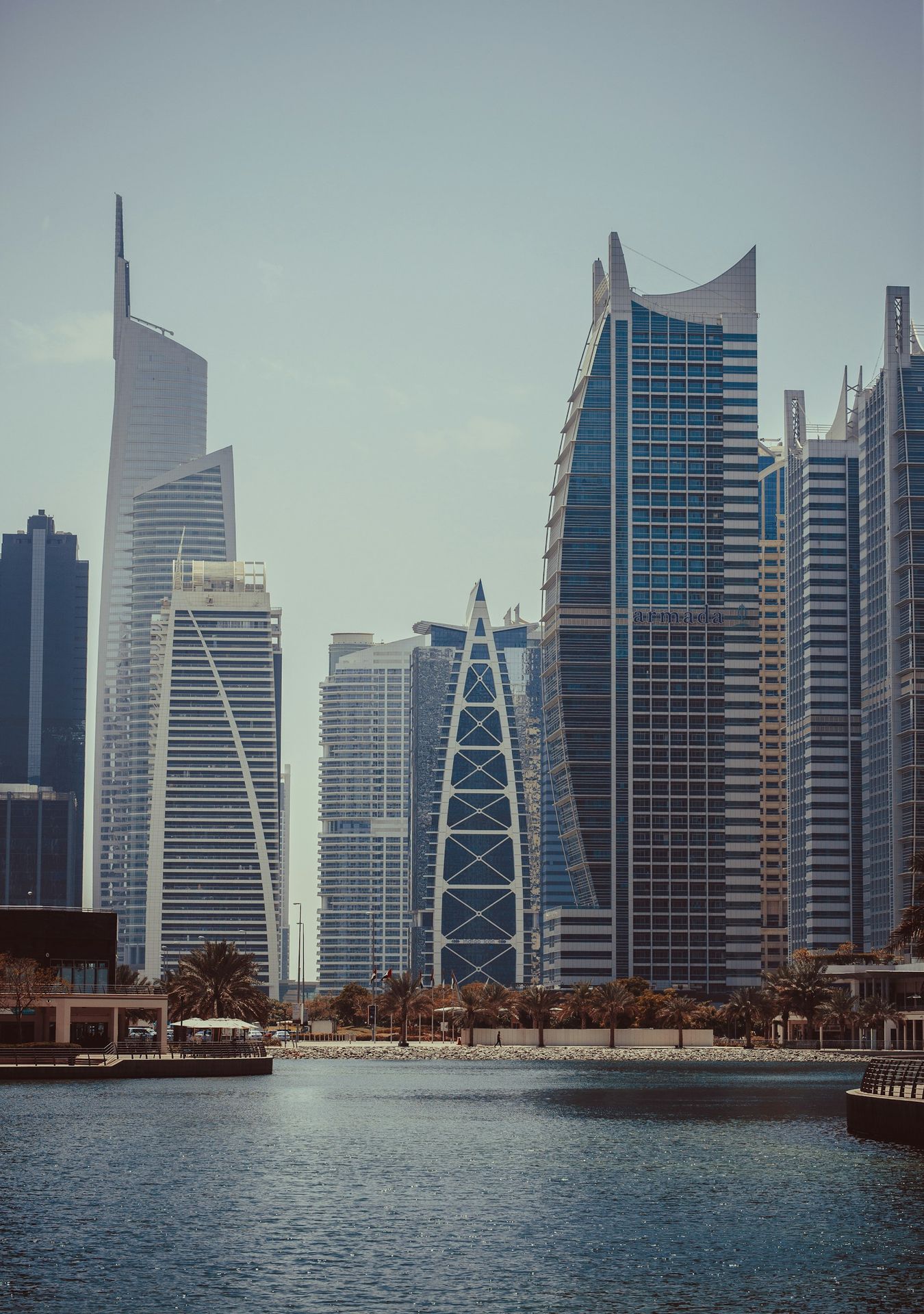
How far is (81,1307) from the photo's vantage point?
33.8 meters

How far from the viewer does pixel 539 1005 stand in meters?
184

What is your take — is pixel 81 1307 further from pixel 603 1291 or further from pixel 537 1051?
pixel 537 1051

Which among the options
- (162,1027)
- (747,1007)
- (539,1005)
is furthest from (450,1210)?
(539,1005)

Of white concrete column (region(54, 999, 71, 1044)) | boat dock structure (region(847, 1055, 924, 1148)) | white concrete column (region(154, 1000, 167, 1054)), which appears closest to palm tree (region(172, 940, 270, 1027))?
white concrete column (region(154, 1000, 167, 1054))

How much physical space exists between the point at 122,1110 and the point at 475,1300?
51098 mm

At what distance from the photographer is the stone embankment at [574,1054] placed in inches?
6457

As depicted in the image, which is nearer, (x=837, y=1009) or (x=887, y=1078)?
(x=887, y=1078)

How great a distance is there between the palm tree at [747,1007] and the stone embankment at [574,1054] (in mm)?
2817

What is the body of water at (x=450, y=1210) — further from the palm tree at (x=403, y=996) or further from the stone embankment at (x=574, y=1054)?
the palm tree at (x=403, y=996)

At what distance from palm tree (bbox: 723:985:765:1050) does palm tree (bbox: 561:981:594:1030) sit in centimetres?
1468

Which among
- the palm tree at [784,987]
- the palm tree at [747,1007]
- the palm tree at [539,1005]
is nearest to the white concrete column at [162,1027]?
the palm tree at [539,1005]

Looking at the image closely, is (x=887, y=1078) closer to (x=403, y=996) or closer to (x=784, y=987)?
(x=784, y=987)

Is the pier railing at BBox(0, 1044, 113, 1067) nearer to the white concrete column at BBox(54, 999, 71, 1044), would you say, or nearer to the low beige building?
the low beige building

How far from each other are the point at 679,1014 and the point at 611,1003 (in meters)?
9.37
